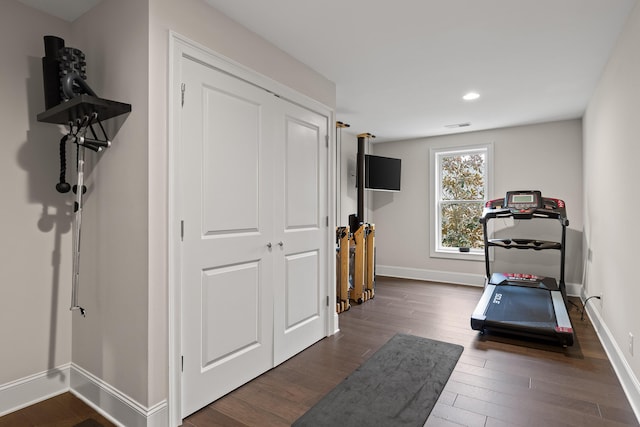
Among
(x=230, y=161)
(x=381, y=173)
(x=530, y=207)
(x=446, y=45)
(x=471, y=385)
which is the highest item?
(x=446, y=45)

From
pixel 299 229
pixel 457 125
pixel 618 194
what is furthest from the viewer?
pixel 457 125

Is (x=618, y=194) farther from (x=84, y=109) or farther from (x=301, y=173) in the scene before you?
(x=84, y=109)

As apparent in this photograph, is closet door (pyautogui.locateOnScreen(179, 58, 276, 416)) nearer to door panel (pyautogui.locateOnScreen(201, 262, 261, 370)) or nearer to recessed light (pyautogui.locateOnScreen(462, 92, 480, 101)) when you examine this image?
door panel (pyautogui.locateOnScreen(201, 262, 261, 370))

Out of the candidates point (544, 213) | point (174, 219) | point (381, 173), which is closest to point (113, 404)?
point (174, 219)

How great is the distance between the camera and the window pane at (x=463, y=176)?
222 inches

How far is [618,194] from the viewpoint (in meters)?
2.64

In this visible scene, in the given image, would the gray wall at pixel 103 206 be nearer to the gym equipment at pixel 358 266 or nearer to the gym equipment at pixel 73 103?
the gym equipment at pixel 73 103

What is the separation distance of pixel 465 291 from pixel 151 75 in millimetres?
4893

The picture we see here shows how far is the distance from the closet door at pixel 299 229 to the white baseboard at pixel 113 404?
984 mm

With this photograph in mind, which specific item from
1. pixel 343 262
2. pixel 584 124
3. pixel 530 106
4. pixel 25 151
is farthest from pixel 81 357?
pixel 584 124

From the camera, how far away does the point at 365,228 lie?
15.8ft

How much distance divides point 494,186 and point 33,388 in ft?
18.9

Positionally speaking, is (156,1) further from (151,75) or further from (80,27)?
(80,27)

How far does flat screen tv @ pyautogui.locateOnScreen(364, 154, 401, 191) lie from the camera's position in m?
5.60
